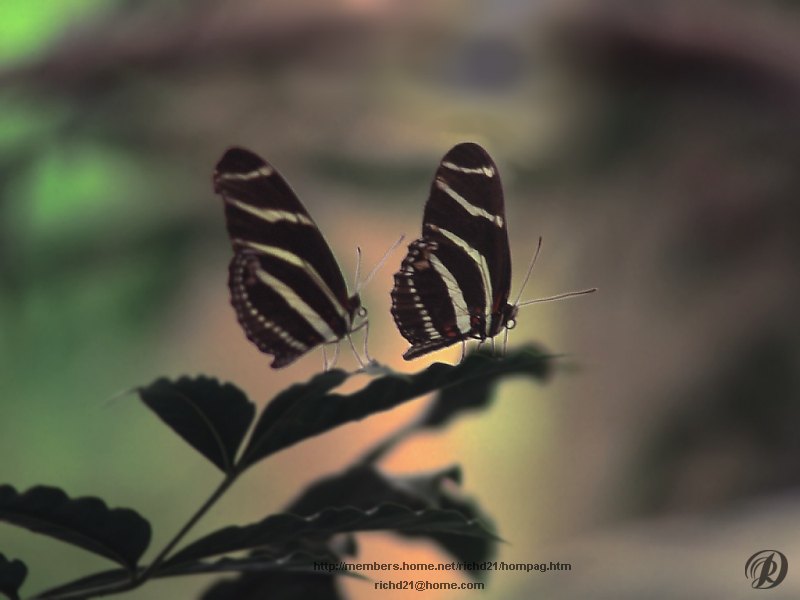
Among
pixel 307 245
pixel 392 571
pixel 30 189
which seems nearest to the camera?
pixel 307 245

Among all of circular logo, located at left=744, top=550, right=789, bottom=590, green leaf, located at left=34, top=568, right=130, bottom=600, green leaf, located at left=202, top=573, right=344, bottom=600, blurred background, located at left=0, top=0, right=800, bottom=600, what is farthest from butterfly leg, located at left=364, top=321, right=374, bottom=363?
circular logo, located at left=744, top=550, right=789, bottom=590

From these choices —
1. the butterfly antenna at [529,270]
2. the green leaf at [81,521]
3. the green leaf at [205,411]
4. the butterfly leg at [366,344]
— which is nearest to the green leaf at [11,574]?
the green leaf at [81,521]

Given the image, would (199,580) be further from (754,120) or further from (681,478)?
(754,120)

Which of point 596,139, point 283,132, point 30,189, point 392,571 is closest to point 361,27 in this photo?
point 283,132

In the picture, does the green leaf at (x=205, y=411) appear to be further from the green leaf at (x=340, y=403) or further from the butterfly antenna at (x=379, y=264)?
the butterfly antenna at (x=379, y=264)

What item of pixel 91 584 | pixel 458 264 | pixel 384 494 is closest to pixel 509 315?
pixel 458 264

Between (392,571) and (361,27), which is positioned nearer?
(392,571)
